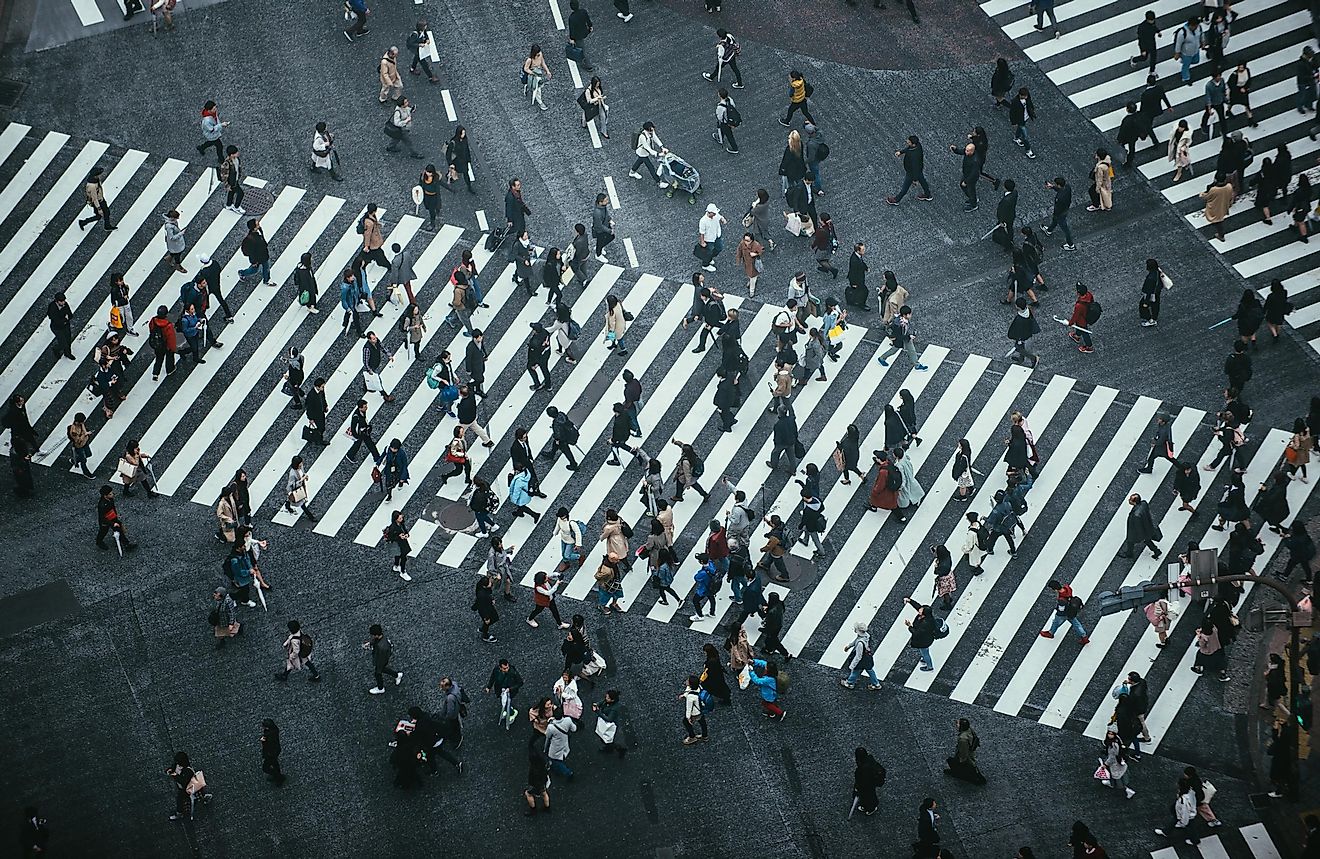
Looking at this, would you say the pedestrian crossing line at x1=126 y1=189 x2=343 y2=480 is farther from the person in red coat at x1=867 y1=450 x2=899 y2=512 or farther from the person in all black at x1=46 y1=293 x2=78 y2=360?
the person in red coat at x1=867 y1=450 x2=899 y2=512

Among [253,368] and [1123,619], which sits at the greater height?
[253,368]

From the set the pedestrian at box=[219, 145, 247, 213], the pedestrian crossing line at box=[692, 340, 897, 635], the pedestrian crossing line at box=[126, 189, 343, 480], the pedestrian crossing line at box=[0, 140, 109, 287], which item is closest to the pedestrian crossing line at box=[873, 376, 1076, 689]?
the pedestrian crossing line at box=[692, 340, 897, 635]

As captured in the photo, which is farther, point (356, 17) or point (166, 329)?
point (356, 17)

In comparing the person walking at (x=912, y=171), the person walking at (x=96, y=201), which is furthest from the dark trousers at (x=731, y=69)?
the person walking at (x=96, y=201)

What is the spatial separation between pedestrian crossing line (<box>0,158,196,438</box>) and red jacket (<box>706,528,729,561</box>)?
13848 mm

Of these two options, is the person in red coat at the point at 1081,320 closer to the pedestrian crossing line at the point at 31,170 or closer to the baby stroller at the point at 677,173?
the baby stroller at the point at 677,173

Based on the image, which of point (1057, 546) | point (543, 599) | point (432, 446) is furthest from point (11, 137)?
point (1057, 546)

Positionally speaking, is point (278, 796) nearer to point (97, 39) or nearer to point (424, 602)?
point (424, 602)

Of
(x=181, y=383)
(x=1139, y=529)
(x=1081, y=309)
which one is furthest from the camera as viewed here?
(x=181, y=383)

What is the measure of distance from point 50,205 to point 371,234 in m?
7.47

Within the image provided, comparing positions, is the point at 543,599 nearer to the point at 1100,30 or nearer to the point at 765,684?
the point at 765,684

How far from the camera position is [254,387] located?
142ft

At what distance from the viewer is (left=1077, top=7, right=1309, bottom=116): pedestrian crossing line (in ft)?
157

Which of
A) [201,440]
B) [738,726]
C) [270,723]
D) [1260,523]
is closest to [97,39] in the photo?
[201,440]
